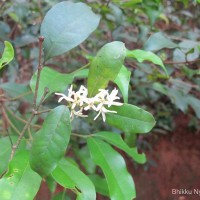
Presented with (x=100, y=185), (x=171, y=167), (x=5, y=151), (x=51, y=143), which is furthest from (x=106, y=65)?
(x=171, y=167)

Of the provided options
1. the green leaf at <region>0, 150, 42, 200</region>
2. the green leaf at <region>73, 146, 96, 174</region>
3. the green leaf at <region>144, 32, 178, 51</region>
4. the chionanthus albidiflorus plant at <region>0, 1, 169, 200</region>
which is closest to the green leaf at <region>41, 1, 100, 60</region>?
the chionanthus albidiflorus plant at <region>0, 1, 169, 200</region>

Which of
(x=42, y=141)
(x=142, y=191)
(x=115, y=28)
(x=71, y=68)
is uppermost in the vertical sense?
(x=42, y=141)

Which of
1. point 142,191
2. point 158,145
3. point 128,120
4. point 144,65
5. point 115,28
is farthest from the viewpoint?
point 158,145

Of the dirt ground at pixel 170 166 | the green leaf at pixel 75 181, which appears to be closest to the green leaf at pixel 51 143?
the green leaf at pixel 75 181

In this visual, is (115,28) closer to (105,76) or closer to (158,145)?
(105,76)

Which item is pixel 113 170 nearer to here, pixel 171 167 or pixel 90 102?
pixel 90 102

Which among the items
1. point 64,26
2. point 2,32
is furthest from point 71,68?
point 64,26

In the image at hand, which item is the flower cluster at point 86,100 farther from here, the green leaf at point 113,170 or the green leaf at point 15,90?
the green leaf at point 15,90
